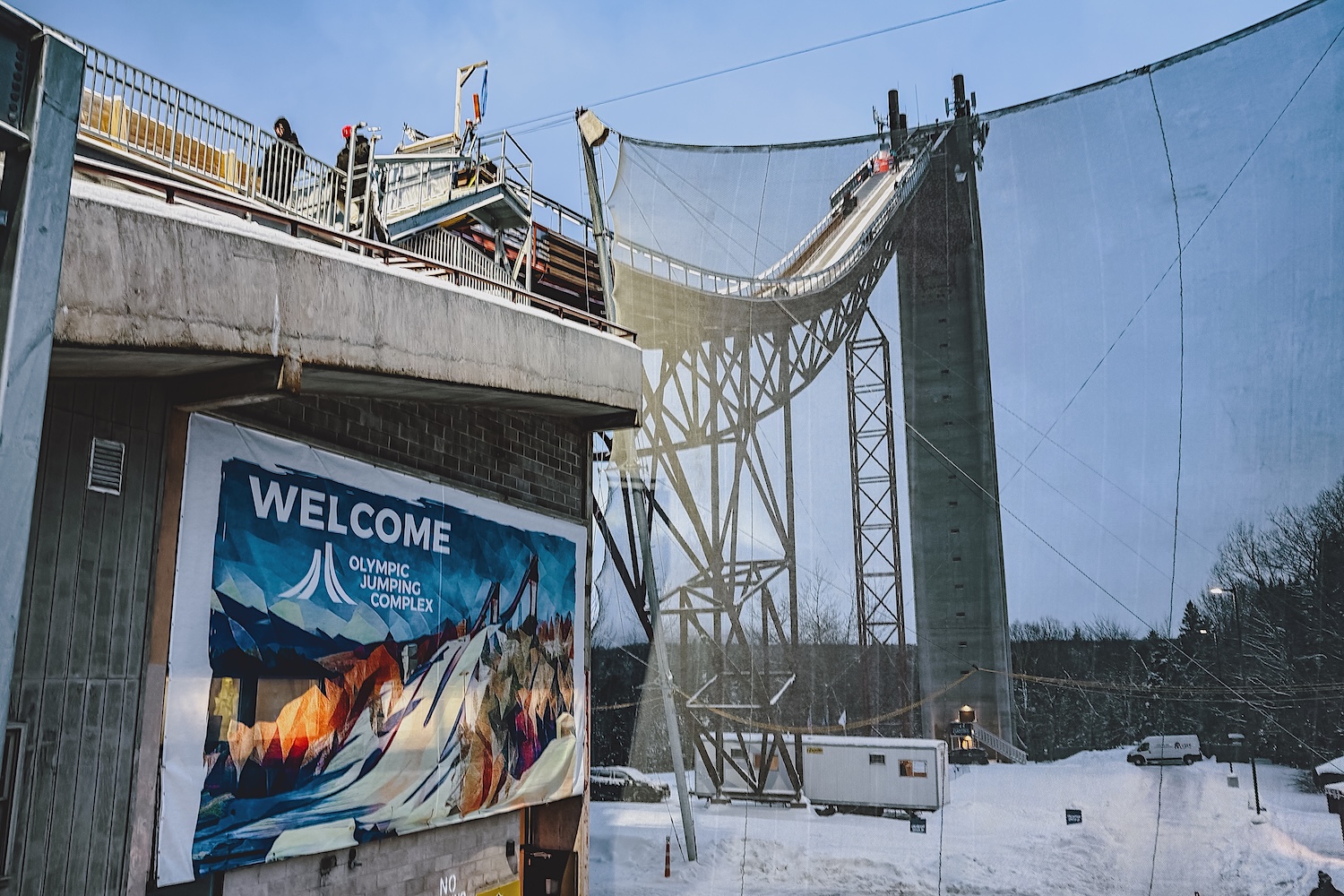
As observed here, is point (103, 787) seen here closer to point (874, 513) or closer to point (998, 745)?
point (998, 745)

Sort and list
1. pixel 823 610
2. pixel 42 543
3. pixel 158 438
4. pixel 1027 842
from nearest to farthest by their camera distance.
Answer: pixel 42 543 < pixel 158 438 < pixel 1027 842 < pixel 823 610

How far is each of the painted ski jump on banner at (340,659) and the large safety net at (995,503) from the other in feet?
12.1

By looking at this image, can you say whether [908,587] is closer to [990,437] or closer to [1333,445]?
[990,437]

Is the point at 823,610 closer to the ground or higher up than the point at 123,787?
higher up

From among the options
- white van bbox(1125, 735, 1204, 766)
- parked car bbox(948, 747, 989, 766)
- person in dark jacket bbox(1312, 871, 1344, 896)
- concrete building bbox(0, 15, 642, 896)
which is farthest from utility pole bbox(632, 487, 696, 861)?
person in dark jacket bbox(1312, 871, 1344, 896)

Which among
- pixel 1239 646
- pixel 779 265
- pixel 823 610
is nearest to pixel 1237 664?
pixel 1239 646

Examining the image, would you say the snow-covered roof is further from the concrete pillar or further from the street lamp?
the concrete pillar

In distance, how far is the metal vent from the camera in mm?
7938

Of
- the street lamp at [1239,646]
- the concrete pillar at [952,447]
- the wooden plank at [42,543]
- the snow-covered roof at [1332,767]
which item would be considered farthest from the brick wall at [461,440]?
the snow-covered roof at [1332,767]

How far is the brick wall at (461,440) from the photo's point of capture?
34.4 feet

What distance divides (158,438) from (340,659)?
2990 millimetres

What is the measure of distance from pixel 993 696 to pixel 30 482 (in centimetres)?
1256

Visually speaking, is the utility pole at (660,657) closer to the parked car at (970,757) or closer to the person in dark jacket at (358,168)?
the parked car at (970,757)

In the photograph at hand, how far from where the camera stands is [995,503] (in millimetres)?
14625
